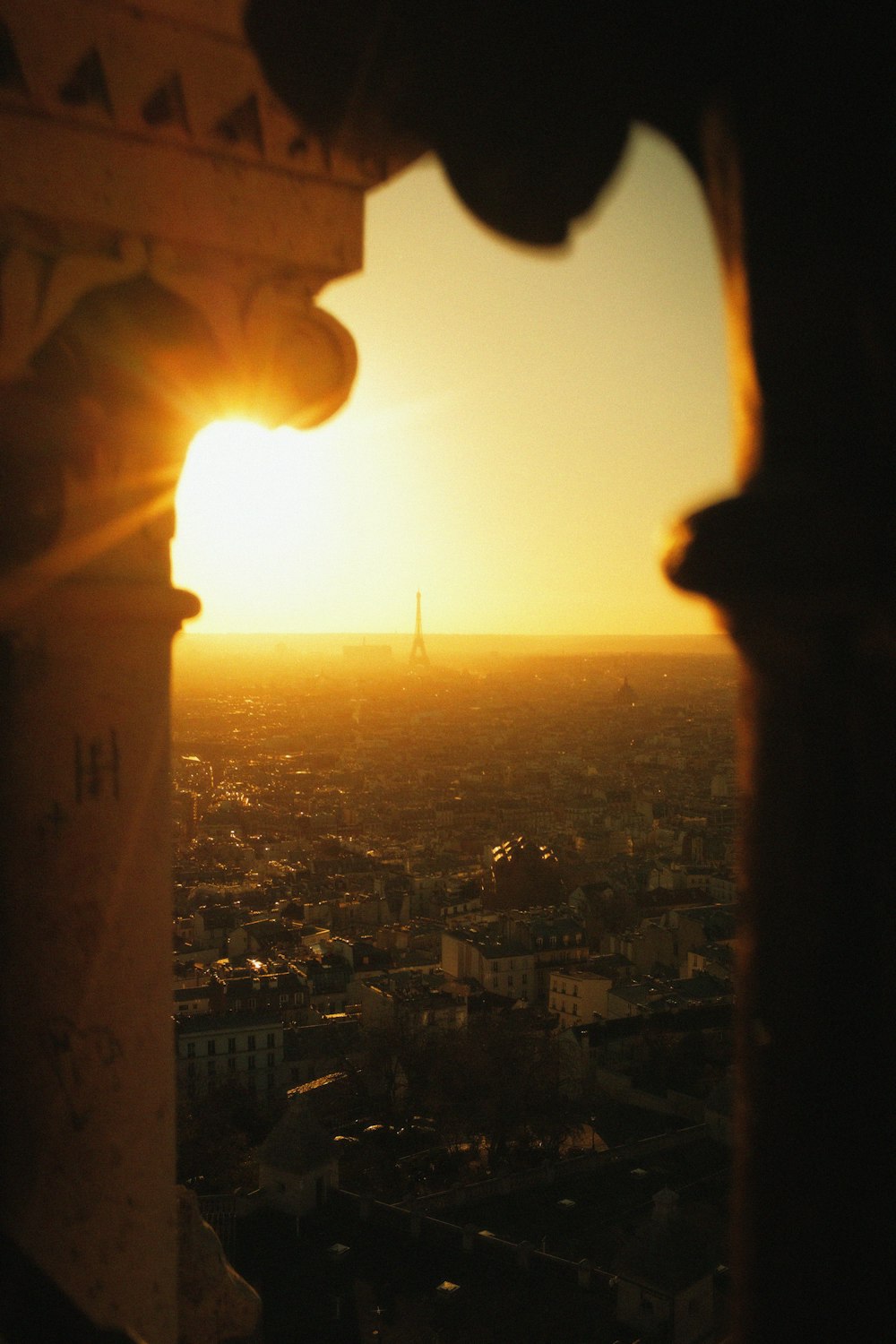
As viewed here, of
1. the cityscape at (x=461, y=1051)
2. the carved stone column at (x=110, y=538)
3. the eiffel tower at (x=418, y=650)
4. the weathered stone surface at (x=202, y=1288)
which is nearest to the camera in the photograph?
the carved stone column at (x=110, y=538)

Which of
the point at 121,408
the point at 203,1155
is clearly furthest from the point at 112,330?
the point at 203,1155

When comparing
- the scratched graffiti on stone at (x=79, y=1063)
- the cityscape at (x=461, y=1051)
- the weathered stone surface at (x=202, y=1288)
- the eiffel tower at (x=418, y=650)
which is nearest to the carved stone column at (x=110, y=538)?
the scratched graffiti on stone at (x=79, y=1063)

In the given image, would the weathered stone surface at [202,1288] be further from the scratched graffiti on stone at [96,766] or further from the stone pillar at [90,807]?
the scratched graffiti on stone at [96,766]

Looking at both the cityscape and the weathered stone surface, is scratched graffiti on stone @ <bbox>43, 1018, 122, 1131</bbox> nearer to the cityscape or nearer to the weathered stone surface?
the weathered stone surface

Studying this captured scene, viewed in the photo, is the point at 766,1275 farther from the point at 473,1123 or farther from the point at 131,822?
the point at 473,1123

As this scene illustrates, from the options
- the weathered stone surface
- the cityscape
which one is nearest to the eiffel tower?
the cityscape
